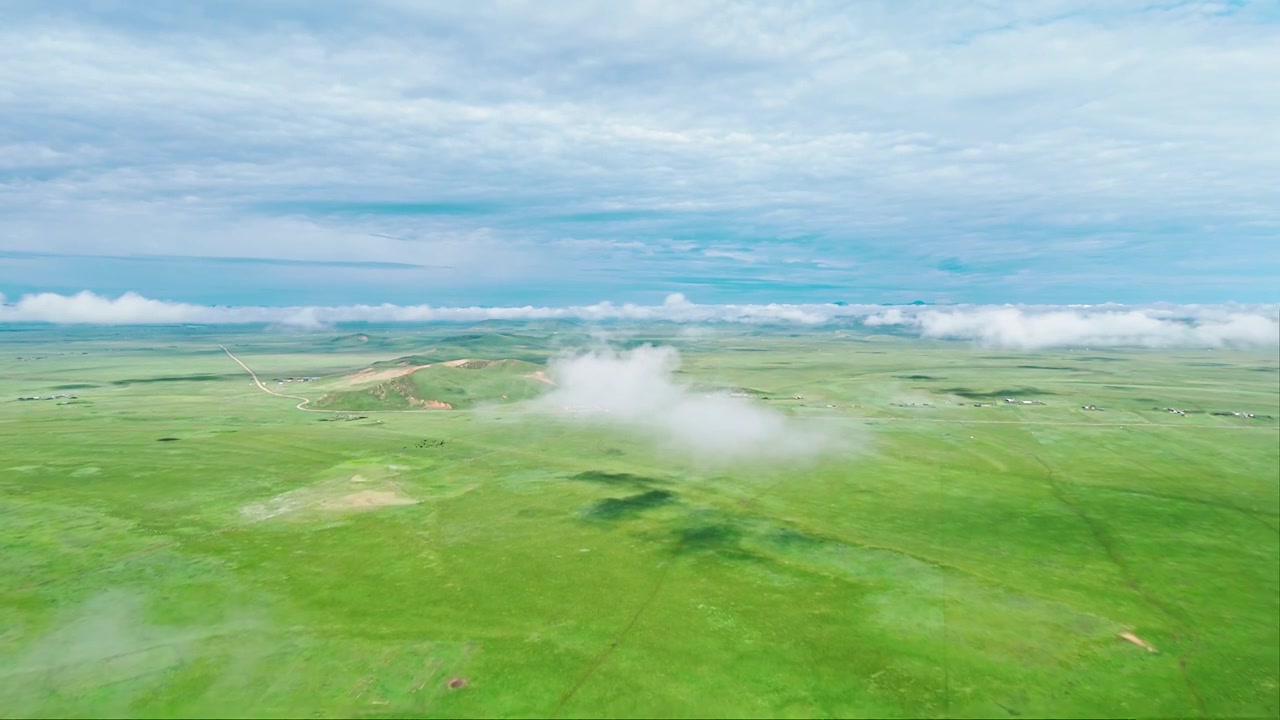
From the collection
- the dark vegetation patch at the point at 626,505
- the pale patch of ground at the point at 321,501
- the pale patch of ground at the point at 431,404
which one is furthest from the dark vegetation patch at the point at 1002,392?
the pale patch of ground at the point at 321,501

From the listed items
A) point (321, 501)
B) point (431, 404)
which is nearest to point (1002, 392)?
point (431, 404)

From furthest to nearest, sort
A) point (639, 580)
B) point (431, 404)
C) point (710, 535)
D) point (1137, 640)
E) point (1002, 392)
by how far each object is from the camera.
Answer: point (1002, 392) < point (431, 404) < point (710, 535) < point (639, 580) < point (1137, 640)

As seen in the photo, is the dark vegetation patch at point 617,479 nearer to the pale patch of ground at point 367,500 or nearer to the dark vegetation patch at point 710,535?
the dark vegetation patch at point 710,535

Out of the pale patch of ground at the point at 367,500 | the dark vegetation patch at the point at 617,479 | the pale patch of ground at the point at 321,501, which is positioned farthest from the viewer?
the dark vegetation patch at the point at 617,479

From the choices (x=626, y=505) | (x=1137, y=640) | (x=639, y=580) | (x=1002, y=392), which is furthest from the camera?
(x=1002, y=392)

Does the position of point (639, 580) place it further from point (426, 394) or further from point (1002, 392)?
point (1002, 392)

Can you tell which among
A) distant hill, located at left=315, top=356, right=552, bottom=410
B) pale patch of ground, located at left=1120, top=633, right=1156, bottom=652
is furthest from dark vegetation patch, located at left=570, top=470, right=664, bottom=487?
distant hill, located at left=315, top=356, right=552, bottom=410
